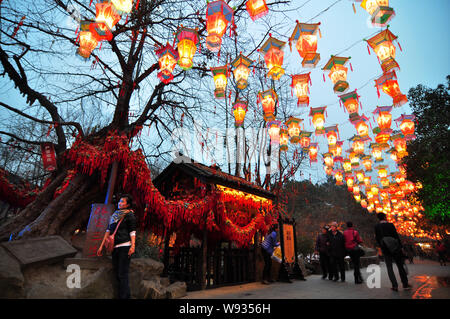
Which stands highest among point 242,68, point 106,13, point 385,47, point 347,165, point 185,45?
point 106,13

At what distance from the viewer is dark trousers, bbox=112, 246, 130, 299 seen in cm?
385

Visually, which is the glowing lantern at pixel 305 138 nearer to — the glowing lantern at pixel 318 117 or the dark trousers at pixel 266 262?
the glowing lantern at pixel 318 117

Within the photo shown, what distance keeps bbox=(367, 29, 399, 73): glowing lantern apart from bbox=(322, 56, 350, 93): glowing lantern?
0.85m

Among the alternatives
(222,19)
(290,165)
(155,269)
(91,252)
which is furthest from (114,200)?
(290,165)

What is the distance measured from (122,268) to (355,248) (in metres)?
7.13

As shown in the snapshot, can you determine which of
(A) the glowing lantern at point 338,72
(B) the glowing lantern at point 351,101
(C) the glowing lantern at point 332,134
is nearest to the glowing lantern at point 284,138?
(C) the glowing lantern at point 332,134

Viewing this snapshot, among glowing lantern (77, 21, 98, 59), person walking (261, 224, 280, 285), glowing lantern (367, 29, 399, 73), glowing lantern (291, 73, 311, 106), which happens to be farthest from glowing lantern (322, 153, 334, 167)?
glowing lantern (77, 21, 98, 59)

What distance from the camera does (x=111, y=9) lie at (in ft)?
18.6

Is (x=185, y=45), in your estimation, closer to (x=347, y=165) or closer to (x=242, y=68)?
(x=242, y=68)

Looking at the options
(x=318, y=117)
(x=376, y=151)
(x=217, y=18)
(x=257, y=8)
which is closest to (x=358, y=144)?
(x=376, y=151)

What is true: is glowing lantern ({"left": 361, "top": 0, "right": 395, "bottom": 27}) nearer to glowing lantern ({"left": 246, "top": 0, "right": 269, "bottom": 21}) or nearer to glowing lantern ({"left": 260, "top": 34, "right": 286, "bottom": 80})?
glowing lantern ({"left": 260, "top": 34, "right": 286, "bottom": 80})

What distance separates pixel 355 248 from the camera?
7.22 meters
